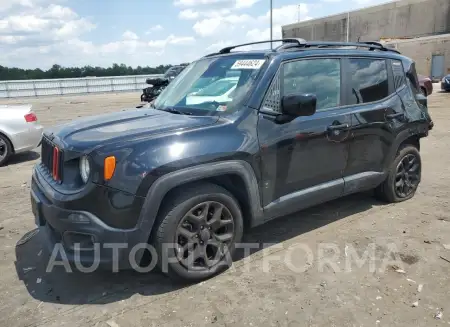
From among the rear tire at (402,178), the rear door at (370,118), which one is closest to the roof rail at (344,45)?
the rear door at (370,118)

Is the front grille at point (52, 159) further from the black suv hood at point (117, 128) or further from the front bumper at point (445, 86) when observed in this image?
the front bumper at point (445, 86)

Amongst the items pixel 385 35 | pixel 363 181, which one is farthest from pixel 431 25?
pixel 363 181

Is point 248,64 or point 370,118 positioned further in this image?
point 370,118

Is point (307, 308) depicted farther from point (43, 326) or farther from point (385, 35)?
point (385, 35)

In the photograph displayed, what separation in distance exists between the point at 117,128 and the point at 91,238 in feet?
2.98

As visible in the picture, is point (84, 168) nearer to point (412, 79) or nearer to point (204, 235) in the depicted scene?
point (204, 235)

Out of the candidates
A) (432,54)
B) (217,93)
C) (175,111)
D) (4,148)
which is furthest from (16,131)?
(432,54)

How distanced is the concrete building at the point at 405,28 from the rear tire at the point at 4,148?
115 ft

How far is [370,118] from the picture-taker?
4199mm

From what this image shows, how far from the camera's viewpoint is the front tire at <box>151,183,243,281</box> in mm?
3002

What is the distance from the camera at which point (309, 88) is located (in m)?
3.79

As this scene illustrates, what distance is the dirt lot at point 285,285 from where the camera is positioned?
2.81 metres

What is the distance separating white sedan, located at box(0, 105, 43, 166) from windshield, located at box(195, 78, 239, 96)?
517cm

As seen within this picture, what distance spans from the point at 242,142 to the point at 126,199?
3.38 feet
